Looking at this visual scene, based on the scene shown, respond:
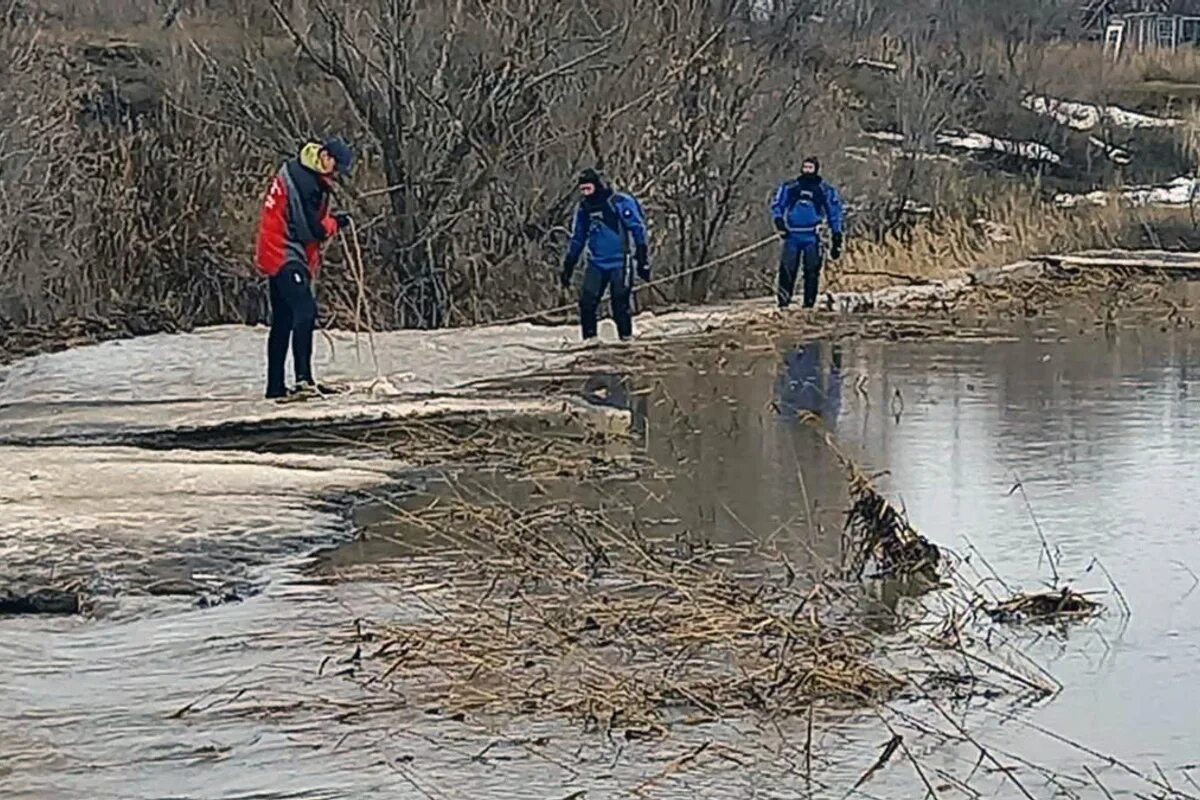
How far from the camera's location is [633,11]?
26062 millimetres

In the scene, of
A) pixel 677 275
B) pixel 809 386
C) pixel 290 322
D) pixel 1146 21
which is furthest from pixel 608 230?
pixel 1146 21

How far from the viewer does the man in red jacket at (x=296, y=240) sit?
1523cm

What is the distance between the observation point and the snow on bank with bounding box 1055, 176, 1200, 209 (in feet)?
122

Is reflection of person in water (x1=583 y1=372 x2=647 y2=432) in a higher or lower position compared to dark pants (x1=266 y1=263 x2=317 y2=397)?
Result: lower

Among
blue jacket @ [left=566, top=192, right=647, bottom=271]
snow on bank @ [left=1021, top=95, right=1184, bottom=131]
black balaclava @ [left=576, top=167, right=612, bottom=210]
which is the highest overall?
snow on bank @ [left=1021, top=95, right=1184, bottom=131]

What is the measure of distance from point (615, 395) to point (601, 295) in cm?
399

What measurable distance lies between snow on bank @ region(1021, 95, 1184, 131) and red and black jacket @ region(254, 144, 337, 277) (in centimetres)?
3938

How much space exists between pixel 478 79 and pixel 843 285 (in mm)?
5637

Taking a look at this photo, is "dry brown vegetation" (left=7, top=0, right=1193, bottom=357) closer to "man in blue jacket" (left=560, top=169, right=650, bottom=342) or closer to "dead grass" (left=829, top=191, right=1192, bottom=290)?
"dead grass" (left=829, top=191, right=1192, bottom=290)

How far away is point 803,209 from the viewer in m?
23.2

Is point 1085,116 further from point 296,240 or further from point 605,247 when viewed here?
point 296,240

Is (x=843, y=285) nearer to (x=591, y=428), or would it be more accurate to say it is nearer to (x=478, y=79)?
(x=478, y=79)

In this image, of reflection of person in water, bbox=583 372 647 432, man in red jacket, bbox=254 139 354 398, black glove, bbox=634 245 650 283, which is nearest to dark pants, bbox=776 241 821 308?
black glove, bbox=634 245 650 283

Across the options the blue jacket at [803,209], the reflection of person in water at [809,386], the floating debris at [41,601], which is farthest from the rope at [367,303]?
the floating debris at [41,601]
